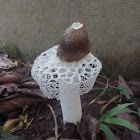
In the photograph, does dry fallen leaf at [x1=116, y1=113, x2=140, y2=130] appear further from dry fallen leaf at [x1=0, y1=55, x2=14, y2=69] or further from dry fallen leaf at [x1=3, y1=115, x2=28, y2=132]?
dry fallen leaf at [x1=0, y1=55, x2=14, y2=69]

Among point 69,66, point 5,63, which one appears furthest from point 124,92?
point 5,63

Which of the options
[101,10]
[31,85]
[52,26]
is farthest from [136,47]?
[31,85]

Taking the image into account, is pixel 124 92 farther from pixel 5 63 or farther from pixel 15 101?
pixel 5 63

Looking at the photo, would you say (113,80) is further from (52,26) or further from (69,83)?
(69,83)

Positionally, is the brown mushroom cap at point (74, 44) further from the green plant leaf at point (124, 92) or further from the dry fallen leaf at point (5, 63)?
the dry fallen leaf at point (5, 63)

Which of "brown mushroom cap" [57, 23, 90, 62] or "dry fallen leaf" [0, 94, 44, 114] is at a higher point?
"brown mushroom cap" [57, 23, 90, 62]

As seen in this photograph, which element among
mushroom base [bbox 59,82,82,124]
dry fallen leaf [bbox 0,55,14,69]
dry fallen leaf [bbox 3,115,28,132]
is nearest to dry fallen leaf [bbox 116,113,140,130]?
mushroom base [bbox 59,82,82,124]

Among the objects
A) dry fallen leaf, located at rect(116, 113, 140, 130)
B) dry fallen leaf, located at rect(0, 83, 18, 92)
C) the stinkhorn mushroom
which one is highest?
the stinkhorn mushroom
